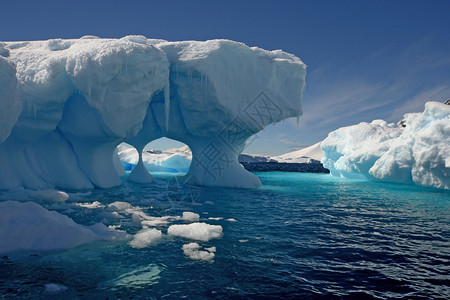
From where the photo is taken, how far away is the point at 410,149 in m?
18.5

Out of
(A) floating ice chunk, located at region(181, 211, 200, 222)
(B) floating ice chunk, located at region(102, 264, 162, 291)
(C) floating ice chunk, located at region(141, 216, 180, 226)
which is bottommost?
(B) floating ice chunk, located at region(102, 264, 162, 291)

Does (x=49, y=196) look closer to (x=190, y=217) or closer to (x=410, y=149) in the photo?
(x=190, y=217)

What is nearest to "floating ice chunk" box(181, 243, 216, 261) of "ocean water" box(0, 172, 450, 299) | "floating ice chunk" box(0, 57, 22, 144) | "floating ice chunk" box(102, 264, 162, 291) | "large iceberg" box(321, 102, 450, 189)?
"ocean water" box(0, 172, 450, 299)

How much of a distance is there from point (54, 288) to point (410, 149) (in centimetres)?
2030

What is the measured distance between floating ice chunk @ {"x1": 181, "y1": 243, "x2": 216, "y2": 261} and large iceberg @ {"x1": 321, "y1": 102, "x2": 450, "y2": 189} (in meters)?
14.6

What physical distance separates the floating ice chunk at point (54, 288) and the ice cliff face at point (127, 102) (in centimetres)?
692

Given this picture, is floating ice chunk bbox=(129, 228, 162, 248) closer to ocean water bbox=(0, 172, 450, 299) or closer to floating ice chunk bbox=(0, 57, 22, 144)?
ocean water bbox=(0, 172, 450, 299)

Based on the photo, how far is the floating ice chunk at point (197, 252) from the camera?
5140 mm

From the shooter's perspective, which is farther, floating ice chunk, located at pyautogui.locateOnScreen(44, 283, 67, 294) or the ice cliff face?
the ice cliff face

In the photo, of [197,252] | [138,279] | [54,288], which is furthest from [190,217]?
[54,288]

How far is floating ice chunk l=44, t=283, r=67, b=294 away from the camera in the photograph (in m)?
3.79

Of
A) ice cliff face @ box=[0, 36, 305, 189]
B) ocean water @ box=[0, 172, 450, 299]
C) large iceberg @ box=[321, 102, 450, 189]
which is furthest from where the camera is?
large iceberg @ box=[321, 102, 450, 189]

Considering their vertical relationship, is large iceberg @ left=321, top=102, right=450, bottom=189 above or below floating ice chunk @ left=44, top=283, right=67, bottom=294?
above

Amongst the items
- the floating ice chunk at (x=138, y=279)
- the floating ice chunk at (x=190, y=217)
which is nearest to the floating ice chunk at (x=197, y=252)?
the floating ice chunk at (x=138, y=279)
